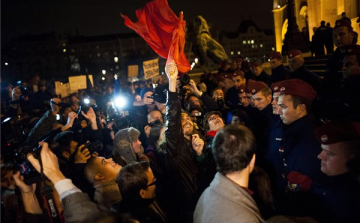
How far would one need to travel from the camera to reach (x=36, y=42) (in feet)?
297

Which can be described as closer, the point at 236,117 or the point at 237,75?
the point at 236,117

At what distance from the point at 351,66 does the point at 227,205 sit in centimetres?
320

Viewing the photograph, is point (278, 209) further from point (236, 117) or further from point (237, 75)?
point (237, 75)

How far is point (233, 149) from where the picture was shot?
2.08 m

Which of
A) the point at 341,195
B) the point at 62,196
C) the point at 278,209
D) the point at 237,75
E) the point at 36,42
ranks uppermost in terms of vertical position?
the point at 36,42

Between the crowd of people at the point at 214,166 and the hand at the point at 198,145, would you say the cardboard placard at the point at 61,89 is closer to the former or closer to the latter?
the crowd of people at the point at 214,166

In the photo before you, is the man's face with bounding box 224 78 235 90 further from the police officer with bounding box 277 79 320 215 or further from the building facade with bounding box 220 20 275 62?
the building facade with bounding box 220 20 275 62

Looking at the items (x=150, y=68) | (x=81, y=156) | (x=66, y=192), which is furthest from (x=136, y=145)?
(x=150, y=68)

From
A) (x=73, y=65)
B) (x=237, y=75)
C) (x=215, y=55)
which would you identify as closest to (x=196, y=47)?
(x=215, y=55)

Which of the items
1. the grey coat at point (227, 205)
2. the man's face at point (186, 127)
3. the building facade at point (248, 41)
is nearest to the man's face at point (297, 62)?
the man's face at point (186, 127)

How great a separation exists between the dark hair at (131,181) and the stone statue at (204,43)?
14212 millimetres

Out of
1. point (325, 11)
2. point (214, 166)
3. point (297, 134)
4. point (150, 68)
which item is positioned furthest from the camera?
point (325, 11)

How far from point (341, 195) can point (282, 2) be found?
95.4 ft

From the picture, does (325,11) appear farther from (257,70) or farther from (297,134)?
(297,134)
